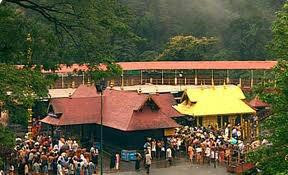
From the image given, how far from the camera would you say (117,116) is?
29922 mm

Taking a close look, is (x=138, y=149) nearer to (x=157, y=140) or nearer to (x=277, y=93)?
(x=157, y=140)

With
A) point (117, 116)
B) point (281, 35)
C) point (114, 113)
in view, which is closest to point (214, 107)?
point (114, 113)

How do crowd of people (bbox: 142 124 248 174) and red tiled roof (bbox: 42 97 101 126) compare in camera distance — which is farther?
red tiled roof (bbox: 42 97 101 126)

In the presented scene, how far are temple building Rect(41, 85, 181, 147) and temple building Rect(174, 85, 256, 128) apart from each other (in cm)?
488

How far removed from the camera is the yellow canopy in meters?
37.7

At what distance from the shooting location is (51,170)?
24.1 m

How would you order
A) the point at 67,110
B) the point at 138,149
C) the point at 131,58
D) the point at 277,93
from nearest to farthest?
the point at 277,93, the point at 138,149, the point at 67,110, the point at 131,58

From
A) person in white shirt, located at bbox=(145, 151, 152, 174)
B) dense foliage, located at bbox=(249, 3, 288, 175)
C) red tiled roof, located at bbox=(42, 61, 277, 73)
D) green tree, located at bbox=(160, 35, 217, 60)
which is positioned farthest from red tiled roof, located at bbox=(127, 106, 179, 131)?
green tree, located at bbox=(160, 35, 217, 60)

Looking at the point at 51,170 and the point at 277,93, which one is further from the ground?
the point at 277,93

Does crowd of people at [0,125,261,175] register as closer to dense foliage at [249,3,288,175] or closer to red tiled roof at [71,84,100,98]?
red tiled roof at [71,84,100,98]

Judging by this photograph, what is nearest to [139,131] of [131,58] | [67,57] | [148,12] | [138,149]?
[138,149]

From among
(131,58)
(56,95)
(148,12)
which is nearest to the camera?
(56,95)

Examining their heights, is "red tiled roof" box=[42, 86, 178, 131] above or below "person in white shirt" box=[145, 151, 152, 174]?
above

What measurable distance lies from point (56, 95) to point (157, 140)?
15653 millimetres
